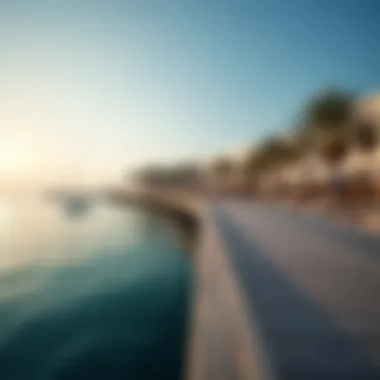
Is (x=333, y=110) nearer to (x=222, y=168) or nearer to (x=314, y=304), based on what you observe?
(x=314, y=304)

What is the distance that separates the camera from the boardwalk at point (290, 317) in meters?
1.74

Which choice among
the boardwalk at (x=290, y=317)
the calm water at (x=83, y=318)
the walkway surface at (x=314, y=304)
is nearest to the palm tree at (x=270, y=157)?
the calm water at (x=83, y=318)

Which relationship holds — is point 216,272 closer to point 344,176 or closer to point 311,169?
point 344,176

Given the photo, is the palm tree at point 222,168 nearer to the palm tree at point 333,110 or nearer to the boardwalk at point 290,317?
the palm tree at point 333,110

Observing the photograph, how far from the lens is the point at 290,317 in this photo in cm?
239

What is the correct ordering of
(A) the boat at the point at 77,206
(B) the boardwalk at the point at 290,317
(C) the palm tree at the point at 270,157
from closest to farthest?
(B) the boardwalk at the point at 290,317 < (C) the palm tree at the point at 270,157 < (A) the boat at the point at 77,206

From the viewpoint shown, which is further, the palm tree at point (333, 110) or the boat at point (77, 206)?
the boat at point (77, 206)

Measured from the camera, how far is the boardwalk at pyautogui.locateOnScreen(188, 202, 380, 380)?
5.72 ft

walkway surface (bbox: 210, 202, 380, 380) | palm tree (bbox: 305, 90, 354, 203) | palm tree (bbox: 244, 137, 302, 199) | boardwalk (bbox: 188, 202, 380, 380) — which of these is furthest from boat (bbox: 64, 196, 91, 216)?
boardwalk (bbox: 188, 202, 380, 380)

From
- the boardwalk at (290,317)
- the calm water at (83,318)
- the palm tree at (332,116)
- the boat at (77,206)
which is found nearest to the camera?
the boardwalk at (290,317)

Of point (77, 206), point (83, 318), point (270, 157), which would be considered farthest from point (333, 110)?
point (77, 206)

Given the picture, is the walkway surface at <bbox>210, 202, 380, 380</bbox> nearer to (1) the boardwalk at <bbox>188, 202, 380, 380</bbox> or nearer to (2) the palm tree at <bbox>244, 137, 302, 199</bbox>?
(1) the boardwalk at <bbox>188, 202, 380, 380</bbox>

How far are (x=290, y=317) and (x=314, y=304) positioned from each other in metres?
0.36

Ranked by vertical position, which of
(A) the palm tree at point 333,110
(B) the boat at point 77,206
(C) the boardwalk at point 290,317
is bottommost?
(C) the boardwalk at point 290,317
